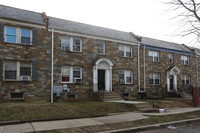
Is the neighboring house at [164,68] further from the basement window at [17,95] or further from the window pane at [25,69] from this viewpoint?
the basement window at [17,95]

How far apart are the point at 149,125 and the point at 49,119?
4573 mm

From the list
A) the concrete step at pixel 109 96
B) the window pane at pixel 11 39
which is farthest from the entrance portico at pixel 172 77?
the window pane at pixel 11 39

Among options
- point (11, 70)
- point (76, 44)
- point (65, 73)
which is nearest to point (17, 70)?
point (11, 70)

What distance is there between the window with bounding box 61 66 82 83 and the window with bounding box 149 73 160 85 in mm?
8882

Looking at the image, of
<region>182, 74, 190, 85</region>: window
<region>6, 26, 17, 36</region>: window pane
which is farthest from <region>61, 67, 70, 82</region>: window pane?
<region>182, 74, 190, 85</region>: window

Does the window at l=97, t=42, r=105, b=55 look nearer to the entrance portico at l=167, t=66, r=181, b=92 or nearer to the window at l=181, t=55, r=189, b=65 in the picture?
the entrance portico at l=167, t=66, r=181, b=92

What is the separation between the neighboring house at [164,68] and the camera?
64.2 feet

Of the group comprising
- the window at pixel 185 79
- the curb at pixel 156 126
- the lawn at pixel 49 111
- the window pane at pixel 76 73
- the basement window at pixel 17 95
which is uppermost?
the window pane at pixel 76 73

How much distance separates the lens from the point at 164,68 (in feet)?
69.7

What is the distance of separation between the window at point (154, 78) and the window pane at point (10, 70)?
13.9m

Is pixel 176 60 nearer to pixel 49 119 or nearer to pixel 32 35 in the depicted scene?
pixel 32 35

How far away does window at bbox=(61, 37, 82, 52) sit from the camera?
48.7 ft

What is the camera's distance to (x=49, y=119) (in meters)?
8.30

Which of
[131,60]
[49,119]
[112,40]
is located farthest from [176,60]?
[49,119]
